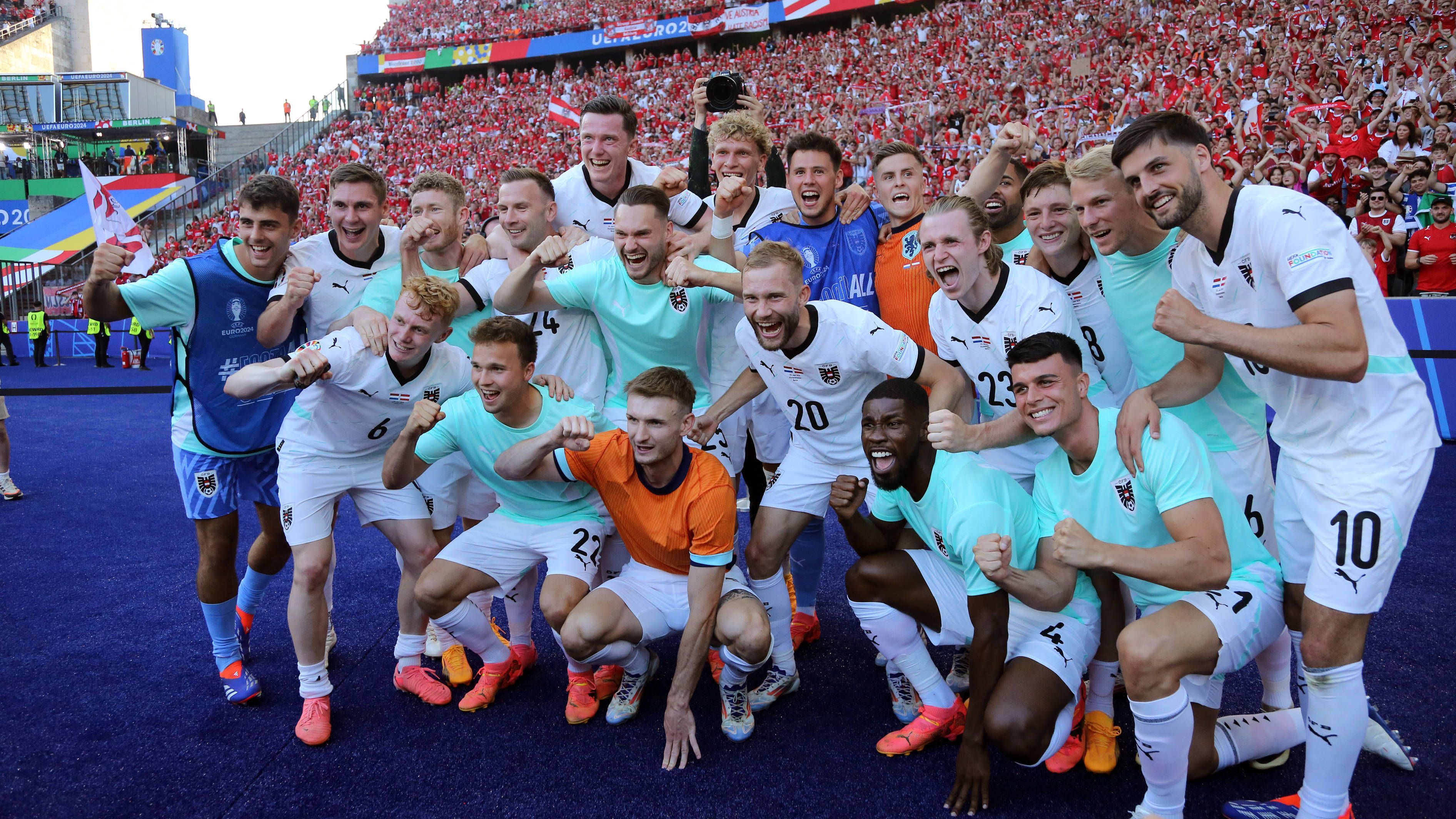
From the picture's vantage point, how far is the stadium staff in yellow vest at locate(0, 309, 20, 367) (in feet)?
64.7

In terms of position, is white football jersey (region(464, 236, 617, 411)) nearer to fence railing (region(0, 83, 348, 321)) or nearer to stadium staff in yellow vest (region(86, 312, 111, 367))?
stadium staff in yellow vest (region(86, 312, 111, 367))

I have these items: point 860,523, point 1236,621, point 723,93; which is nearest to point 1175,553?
point 1236,621

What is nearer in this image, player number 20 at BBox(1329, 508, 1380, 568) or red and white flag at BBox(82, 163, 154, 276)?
player number 20 at BBox(1329, 508, 1380, 568)

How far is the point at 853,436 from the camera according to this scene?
403 centimetres

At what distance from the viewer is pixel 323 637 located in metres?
3.66

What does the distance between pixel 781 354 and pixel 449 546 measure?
5.80 ft

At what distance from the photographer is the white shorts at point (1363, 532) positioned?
2586 mm

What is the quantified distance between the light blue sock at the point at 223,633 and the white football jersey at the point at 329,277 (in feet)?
4.46

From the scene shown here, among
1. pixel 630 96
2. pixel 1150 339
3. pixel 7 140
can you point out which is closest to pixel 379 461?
pixel 1150 339

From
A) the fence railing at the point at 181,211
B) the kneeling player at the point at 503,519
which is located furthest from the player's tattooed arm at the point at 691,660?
the fence railing at the point at 181,211

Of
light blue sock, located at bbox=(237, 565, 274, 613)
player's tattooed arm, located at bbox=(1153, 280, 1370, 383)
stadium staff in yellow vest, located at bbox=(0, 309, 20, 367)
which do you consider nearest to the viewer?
player's tattooed arm, located at bbox=(1153, 280, 1370, 383)

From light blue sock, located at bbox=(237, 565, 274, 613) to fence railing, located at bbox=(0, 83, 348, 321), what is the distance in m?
22.7

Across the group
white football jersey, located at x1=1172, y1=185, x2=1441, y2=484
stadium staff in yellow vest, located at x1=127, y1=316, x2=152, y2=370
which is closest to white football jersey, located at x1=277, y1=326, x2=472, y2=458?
white football jersey, located at x1=1172, y1=185, x2=1441, y2=484

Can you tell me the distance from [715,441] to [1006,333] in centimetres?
152
